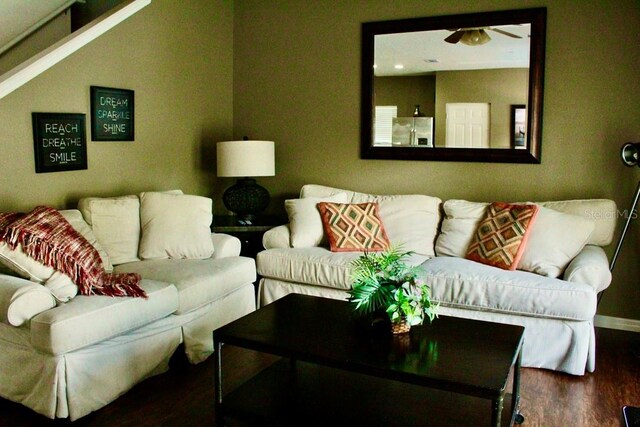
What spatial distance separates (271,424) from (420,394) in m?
0.65

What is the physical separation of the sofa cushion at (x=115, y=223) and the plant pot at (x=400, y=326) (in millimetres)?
1941

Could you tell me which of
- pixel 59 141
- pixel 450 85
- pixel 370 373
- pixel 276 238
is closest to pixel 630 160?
pixel 450 85

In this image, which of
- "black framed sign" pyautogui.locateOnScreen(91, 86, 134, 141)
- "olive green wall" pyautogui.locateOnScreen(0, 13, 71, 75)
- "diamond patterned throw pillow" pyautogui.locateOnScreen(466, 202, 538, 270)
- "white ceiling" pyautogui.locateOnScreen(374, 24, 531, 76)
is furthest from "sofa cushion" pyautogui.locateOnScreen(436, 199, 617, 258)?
"olive green wall" pyautogui.locateOnScreen(0, 13, 71, 75)

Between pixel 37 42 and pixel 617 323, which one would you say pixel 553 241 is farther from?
pixel 37 42

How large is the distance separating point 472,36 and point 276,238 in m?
2.06

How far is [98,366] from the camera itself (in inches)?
110

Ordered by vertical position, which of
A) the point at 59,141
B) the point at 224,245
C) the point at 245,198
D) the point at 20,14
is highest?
the point at 20,14

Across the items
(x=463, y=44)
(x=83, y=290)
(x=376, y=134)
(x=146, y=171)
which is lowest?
(x=83, y=290)

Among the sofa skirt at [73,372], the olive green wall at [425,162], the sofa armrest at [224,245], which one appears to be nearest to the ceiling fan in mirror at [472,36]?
the olive green wall at [425,162]

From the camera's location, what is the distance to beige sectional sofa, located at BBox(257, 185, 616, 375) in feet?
10.8

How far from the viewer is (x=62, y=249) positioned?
3000 millimetres

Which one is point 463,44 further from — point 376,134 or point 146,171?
point 146,171

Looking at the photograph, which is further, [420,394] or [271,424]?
[420,394]

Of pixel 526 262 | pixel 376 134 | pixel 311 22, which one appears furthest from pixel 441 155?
pixel 311 22
